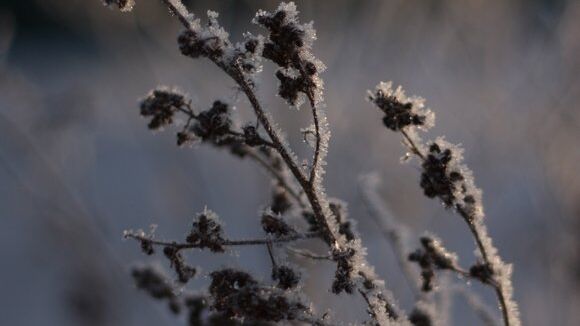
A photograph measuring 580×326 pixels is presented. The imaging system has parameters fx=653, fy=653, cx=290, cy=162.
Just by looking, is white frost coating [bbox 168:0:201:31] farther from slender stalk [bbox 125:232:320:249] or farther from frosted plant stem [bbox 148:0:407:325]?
slender stalk [bbox 125:232:320:249]

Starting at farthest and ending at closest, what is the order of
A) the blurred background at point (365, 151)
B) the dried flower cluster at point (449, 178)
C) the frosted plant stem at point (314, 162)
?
the blurred background at point (365, 151) < the dried flower cluster at point (449, 178) < the frosted plant stem at point (314, 162)

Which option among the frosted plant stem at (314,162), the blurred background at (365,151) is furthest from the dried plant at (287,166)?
the blurred background at (365,151)

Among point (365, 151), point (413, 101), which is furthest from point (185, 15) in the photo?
point (365, 151)

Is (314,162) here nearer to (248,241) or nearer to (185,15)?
(248,241)

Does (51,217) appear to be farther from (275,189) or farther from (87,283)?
(275,189)

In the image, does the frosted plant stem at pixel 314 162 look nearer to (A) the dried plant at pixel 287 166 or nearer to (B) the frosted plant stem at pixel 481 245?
(A) the dried plant at pixel 287 166

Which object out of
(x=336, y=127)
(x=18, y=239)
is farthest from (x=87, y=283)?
(x=18, y=239)
